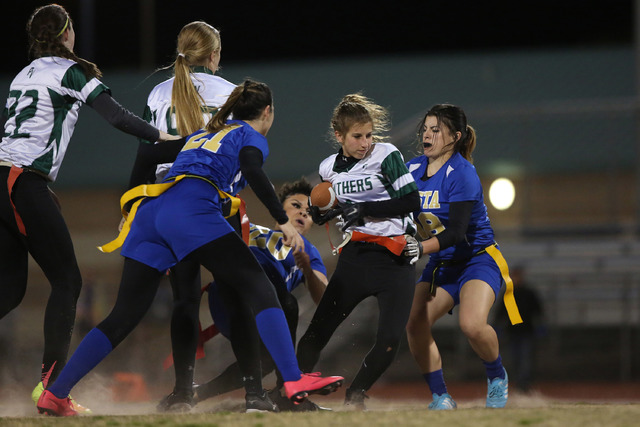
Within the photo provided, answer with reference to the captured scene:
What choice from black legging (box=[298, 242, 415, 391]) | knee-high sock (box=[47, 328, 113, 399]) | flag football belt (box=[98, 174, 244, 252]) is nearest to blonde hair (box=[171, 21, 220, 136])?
flag football belt (box=[98, 174, 244, 252])

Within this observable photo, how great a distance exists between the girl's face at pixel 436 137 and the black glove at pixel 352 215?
74 centimetres

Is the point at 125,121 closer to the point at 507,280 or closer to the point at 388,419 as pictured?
the point at 388,419

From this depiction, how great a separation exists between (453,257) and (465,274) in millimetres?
135

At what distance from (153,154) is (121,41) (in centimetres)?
1934

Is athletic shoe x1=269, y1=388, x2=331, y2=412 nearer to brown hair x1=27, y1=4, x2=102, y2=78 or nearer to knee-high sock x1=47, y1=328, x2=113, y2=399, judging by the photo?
knee-high sock x1=47, y1=328, x2=113, y2=399

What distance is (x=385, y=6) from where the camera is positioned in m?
19.8

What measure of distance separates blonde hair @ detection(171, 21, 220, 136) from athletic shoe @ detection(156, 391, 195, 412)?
1541 mm

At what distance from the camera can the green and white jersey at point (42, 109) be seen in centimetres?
455

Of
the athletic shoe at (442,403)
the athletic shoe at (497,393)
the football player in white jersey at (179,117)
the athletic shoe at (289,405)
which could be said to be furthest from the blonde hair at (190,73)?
the athletic shoe at (497,393)

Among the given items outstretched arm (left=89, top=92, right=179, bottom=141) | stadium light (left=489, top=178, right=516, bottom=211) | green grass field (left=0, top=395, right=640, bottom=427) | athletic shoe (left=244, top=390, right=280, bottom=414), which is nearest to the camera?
green grass field (left=0, top=395, right=640, bottom=427)

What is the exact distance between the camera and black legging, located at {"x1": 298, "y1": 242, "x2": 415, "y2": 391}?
15.2 ft

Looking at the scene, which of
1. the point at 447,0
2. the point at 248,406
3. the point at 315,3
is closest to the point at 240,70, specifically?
the point at 315,3

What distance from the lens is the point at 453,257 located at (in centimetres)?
505

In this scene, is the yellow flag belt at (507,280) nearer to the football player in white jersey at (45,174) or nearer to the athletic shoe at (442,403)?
the athletic shoe at (442,403)
